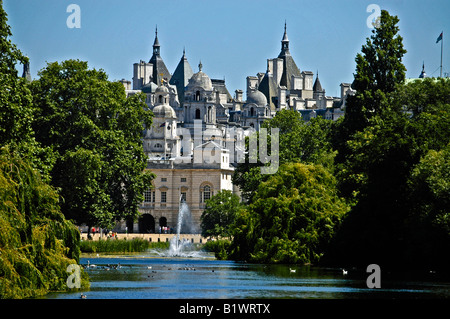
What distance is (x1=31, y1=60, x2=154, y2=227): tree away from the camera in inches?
2581

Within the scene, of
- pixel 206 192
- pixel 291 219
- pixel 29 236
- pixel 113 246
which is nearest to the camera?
pixel 29 236

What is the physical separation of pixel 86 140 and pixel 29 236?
3396cm

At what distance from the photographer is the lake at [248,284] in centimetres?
3631

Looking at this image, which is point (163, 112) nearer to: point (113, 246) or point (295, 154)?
point (295, 154)

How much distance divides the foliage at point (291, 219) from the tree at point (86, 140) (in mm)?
9527

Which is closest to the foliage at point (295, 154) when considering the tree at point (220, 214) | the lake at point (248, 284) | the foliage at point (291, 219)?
the tree at point (220, 214)

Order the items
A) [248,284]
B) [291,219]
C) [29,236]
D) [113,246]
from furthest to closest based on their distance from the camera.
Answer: [113,246] → [291,219] → [248,284] → [29,236]

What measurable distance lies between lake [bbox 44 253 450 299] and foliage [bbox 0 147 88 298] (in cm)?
89

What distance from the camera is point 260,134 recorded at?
341 feet

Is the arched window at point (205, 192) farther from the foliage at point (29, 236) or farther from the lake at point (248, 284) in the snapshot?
the foliage at point (29, 236)

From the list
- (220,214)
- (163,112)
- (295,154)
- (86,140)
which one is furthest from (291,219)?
(163,112)

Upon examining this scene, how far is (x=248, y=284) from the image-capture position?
41.5 meters
